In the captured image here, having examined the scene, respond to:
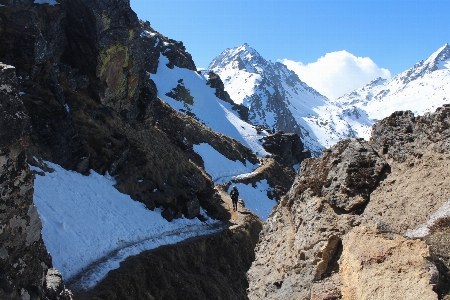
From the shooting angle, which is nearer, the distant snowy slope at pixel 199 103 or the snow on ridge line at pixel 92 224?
the snow on ridge line at pixel 92 224

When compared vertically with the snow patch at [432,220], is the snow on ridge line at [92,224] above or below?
above

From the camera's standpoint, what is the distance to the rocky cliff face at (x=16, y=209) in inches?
353

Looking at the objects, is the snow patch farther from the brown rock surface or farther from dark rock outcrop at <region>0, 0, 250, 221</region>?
dark rock outcrop at <region>0, 0, 250, 221</region>

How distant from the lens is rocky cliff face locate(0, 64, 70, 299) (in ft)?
29.5

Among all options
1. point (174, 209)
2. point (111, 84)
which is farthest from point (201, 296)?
point (111, 84)

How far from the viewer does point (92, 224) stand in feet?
61.6

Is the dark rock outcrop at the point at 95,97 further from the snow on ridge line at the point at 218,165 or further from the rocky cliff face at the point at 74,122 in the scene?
the snow on ridge line at the point at 218,165

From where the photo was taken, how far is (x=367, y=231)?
5992 mm

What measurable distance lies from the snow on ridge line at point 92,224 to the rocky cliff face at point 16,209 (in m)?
4.76

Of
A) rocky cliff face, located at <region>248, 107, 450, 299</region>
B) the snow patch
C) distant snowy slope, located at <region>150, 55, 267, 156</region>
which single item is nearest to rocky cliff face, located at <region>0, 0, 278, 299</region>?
rocky cliff face, located at <region>248, 107, 450, 299</region>

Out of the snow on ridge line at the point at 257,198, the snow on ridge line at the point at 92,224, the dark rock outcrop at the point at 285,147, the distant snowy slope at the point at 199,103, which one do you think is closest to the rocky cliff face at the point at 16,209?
the snow on ridge line at the point at 92,224

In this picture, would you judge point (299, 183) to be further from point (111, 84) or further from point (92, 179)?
point (111, 84)

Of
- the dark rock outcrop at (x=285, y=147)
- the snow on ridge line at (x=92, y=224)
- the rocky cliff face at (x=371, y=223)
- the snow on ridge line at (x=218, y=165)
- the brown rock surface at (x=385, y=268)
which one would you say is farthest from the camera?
the dark rock outcrop at (x=285, y=147)

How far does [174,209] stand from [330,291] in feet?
70.1
